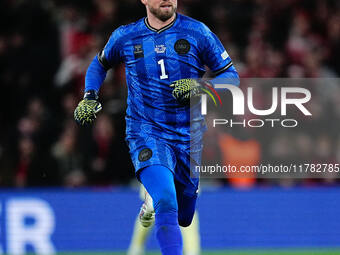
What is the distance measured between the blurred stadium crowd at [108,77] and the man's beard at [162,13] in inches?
155

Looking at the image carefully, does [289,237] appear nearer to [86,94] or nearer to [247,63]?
[247,63]

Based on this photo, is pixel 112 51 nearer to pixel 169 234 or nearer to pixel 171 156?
pixel 171 156

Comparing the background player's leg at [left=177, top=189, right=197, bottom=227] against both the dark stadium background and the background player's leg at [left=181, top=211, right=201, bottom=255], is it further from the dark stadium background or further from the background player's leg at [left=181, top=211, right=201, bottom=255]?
the dark stadium background

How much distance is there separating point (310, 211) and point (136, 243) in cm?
242

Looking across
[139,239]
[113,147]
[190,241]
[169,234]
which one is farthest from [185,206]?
[113,147]

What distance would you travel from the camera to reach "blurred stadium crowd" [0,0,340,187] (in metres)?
10.6

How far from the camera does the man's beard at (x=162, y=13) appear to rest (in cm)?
641

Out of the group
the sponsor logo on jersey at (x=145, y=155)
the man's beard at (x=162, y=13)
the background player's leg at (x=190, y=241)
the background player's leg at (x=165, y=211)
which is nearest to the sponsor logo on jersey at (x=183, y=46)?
the man's beard at (x=162, y=13)

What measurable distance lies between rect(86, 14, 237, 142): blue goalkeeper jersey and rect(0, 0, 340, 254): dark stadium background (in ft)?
12.3

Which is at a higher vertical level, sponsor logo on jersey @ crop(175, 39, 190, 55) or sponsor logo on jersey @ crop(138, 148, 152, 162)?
sponsor logo on jersey @ crop(175, 39, 190, 55)

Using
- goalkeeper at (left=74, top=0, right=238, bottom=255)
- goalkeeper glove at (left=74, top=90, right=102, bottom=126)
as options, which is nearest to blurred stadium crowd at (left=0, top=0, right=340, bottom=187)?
goalkeeper at (left=74, top=0, right=238, bottom=255)

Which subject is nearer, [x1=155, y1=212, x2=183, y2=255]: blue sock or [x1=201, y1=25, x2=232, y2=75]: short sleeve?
[x1=155, y1=212, x2=183, y2=255]: blue sock

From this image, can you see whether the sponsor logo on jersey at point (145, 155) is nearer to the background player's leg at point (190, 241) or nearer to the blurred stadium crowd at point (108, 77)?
the background player's leg at point (190, 241)

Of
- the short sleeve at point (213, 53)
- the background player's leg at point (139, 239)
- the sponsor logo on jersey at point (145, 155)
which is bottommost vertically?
the background player's leg at point (139, 239)
